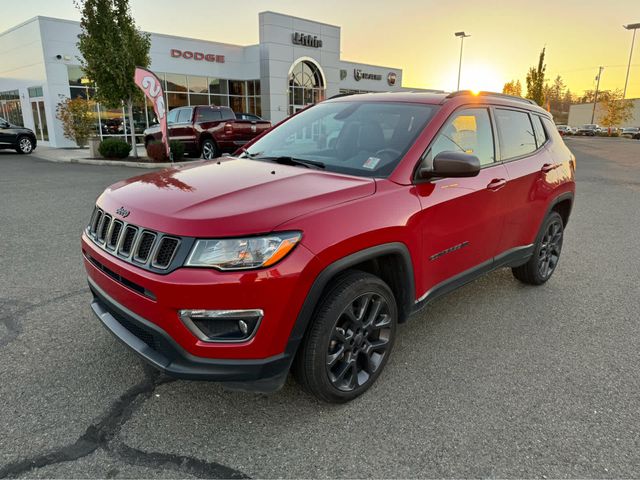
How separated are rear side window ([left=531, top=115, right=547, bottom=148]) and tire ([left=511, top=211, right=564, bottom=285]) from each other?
0.73 m

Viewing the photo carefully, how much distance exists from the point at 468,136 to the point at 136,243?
249cm

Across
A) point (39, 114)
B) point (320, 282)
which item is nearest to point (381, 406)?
point (320, 282)

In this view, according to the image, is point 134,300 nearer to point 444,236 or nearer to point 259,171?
point 259,171

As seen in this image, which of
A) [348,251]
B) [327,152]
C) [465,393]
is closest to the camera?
[348,251]

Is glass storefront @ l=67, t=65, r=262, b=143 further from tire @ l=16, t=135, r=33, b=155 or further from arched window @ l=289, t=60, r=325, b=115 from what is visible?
tire @ l=16, t=135, r=33, b=155

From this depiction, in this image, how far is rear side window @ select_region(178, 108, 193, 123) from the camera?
1562cm

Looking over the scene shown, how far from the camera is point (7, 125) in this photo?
63.2 feet

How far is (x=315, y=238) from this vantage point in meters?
2.29

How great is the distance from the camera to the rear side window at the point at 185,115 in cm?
1562

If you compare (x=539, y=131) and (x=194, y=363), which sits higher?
(x=539, y=131)

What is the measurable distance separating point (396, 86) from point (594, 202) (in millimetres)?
37784

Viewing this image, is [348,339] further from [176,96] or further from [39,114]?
[176,96]

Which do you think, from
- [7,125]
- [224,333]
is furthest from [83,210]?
[7,125]

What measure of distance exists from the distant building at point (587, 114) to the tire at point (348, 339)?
90.8m
